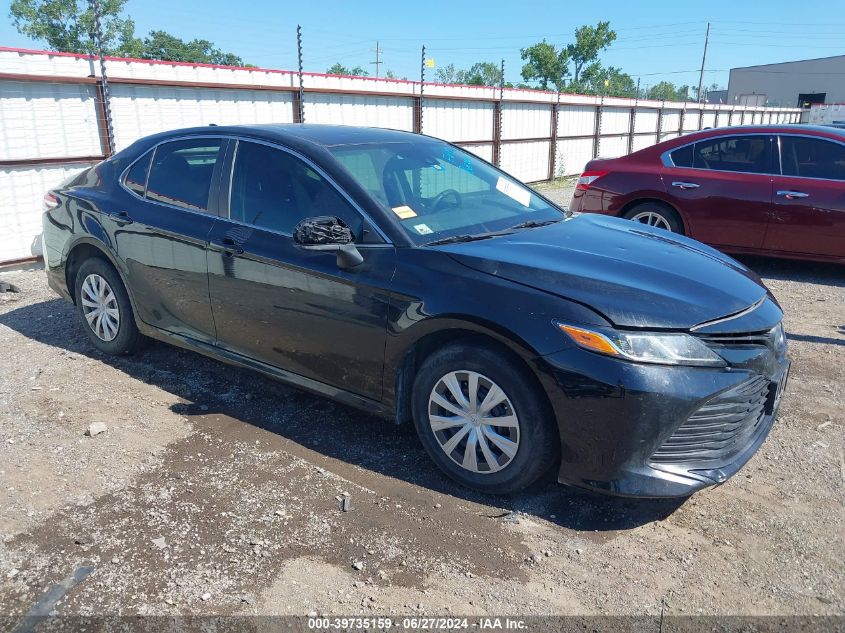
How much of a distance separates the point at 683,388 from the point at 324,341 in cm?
183

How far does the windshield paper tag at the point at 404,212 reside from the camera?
354 cm

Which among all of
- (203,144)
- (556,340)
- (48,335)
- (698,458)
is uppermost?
(203,144)

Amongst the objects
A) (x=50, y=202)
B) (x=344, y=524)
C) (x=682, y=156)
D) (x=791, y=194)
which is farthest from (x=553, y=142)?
(x=344, y=524)

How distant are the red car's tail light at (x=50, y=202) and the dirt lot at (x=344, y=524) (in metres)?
1.62

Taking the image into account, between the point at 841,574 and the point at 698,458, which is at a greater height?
the point at 698,458

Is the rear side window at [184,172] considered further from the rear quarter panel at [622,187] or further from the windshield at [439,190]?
the rear quarter panel at [622,187]

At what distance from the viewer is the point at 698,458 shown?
2.91 m

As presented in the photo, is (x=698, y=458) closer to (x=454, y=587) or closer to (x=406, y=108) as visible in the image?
(x=454, y=587)

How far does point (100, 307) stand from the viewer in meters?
4.96

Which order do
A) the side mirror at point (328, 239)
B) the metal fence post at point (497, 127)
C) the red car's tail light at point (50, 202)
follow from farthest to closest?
the metal fence post at point (497, 127) → the red car's tail light at point (50, 202) → the side mirror at point (328, 239)

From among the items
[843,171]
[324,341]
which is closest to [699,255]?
[324,341]

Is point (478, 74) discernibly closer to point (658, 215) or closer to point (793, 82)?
point (793, 82)

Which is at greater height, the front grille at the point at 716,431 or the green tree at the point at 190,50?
the green tree at the point at 190,50

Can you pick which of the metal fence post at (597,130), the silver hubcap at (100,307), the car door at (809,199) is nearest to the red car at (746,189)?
the car door at (809,199)
